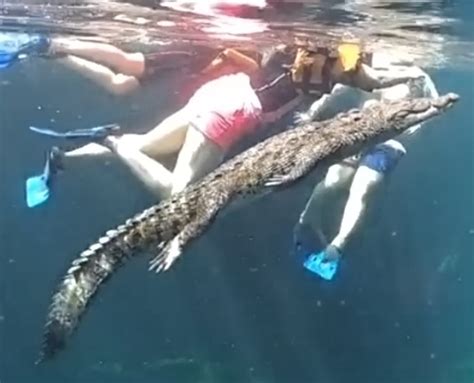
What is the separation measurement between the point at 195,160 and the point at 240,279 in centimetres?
108

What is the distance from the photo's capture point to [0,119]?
3516mm

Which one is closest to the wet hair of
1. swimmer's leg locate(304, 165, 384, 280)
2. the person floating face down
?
the person floating face down

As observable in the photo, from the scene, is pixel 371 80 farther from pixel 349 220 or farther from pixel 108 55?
pixel 108 55

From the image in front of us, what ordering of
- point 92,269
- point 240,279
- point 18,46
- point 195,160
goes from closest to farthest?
1. point 92,269
2. point 195,160
3. point 18,46
4. point 240,279

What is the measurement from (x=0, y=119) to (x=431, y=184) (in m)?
2.38

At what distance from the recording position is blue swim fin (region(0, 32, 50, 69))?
12.2 feet

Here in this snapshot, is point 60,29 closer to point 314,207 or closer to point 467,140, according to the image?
point 314,207

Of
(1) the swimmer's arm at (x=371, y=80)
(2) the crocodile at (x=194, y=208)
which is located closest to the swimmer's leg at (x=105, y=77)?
(2) the crocodile at (x=194, y=208)

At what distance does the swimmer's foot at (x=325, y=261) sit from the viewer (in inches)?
137

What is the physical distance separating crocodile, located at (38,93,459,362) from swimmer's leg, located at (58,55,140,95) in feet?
1.74

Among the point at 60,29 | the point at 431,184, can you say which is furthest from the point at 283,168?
the point at 431,184

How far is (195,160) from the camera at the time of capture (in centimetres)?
331

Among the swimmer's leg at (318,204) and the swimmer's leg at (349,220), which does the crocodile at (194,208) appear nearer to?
the swimmer's leg at (318,204)

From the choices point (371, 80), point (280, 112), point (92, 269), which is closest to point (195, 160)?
point (280, 112)
